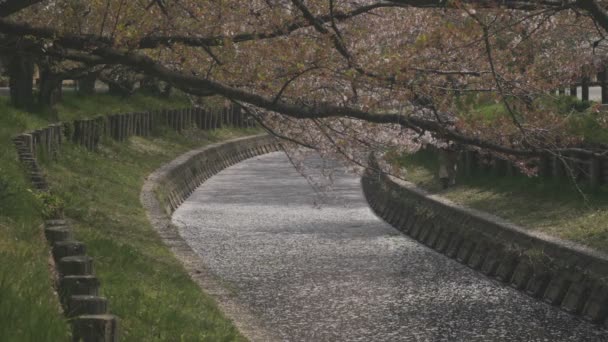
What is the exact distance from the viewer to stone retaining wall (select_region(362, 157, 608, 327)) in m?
19.6

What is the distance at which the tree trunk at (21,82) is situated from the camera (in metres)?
36.9

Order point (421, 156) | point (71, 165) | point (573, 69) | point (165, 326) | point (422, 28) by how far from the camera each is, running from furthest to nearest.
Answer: point (421, 156) → point (71, 165) → point (573, 69) → point (422, 28) → point (165, 326)

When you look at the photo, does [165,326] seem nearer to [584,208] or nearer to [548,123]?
[548,123]

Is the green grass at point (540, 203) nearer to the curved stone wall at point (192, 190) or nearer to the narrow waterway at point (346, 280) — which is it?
the narrow waterway at point (346, 280)

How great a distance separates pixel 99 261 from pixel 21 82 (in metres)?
21.8

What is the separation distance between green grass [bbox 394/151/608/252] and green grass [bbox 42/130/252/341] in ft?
20.2

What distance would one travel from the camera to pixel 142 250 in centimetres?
1970

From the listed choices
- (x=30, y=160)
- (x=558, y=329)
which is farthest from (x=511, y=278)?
(x=30, y=160)

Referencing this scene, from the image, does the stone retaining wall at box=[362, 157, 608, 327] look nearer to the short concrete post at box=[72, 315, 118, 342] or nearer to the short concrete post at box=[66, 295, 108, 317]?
the short concrete post at box=[66, 295, 108, 317]

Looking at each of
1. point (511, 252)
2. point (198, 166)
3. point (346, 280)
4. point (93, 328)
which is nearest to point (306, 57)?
point (511, 252)

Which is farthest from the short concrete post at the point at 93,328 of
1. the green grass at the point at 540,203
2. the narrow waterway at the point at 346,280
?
the green grass at the point at 540,203

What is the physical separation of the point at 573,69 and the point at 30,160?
12.3 meters

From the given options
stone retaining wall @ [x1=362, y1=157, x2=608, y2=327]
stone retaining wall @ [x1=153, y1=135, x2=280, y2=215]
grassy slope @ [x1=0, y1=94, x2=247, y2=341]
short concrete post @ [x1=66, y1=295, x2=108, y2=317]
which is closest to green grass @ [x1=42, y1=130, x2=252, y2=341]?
grassy slope @ [x1=0, y1=94, x2=247, y2=341]

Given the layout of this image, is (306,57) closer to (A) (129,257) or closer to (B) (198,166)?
(A) (129,257)
